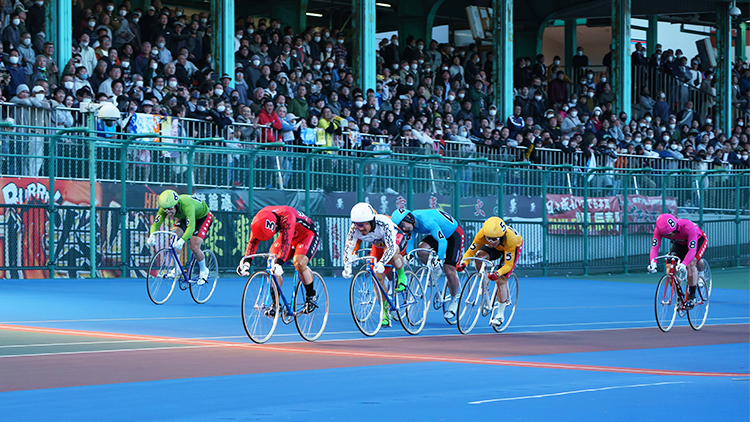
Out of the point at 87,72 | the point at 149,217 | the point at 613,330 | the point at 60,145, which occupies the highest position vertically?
the point at 87,72

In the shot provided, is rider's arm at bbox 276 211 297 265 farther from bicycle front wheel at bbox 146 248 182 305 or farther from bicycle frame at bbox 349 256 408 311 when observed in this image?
bicycle front wheel at bbox 146 248 182 305

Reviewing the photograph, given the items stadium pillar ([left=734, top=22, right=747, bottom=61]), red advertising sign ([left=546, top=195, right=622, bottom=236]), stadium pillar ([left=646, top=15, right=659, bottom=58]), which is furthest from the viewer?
stadium pillar ([left=734, top=22, right=747, bottom=61])

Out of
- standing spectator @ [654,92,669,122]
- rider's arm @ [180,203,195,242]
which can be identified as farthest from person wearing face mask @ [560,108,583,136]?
rider's arm @ [180,203,195,242]

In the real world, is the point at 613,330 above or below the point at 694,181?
below

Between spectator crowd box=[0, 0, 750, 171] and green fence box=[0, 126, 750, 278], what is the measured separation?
0.77 metres

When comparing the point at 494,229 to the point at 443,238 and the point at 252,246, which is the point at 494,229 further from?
the point at 252,246

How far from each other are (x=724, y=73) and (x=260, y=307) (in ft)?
103

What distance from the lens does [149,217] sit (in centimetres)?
1889

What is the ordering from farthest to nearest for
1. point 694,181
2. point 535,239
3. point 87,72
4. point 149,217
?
point 694,181 < point 535,239 < point 87,72 < point 149,217

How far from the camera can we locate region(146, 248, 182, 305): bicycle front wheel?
14.7 m

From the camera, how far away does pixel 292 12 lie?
35.5 m

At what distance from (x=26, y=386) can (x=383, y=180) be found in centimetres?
1390

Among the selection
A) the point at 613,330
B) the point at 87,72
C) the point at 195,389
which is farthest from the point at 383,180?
the point at 195,389

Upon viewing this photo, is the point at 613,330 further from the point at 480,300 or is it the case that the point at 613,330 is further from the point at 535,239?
the point at 535,239
